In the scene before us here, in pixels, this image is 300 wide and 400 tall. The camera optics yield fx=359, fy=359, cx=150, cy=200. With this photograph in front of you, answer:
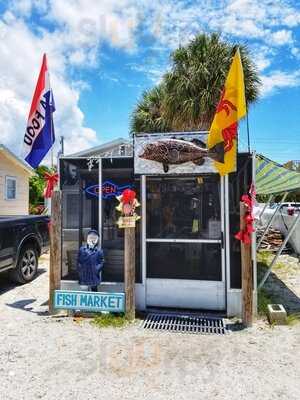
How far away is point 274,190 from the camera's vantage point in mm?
5887

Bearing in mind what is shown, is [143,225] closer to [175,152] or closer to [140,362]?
[175,152]

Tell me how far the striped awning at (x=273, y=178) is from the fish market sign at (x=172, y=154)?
1333 millimetres

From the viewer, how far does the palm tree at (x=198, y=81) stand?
12.8 metres

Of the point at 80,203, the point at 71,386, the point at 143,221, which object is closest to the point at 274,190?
the point at 143,221

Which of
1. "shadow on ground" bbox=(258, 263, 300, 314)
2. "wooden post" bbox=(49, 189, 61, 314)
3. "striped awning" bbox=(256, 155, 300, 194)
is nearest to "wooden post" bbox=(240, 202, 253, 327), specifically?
"shadow on ground" bbox=(258, 263, 300, 314)

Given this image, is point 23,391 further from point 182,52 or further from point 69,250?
point 182,52

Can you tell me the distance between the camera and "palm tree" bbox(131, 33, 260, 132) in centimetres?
1275

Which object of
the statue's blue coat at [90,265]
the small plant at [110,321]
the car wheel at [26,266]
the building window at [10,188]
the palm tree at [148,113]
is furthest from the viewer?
the palm tree at [148,113]

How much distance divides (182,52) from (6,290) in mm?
10443

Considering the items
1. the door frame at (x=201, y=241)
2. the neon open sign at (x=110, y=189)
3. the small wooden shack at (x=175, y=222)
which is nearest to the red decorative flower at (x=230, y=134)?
the small wooden shack at (x=175, y=222)

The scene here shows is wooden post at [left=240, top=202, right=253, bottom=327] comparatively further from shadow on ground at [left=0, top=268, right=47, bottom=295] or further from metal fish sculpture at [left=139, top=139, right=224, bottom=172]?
shadow on ground at [left=0, top=268, right=47, bottom=295]

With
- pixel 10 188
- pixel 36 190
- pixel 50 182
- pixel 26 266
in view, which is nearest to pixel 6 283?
pixel 26 266

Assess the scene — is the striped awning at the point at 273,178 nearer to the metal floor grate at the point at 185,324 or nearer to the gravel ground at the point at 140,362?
the gravel ground at the point at 140,362

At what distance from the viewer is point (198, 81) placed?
1284cm
